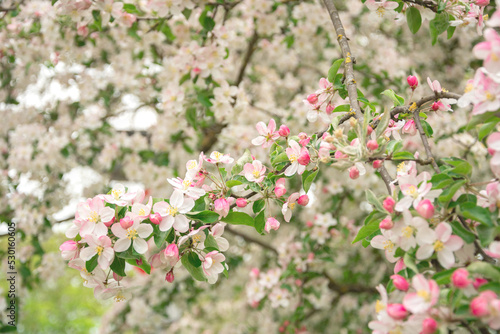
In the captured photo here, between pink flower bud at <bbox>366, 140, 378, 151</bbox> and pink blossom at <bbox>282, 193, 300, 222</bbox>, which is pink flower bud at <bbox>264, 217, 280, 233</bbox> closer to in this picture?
pink blossom at <bbox>282, 193, 300, 222</bbox>

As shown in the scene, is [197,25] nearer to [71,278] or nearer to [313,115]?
[313,115]

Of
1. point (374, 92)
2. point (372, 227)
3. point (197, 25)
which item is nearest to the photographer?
point (372, 227)

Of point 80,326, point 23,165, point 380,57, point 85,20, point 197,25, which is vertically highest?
point 85,20

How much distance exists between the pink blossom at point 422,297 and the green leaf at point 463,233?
0.47 ft

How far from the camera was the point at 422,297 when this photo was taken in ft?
2.18

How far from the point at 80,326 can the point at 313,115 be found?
10.7 metres

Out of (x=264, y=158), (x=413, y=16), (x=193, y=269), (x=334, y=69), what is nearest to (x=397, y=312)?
(x=193, y=269)

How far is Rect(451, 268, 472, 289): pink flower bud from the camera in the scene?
0.66 m

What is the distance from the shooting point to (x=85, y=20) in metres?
1.76

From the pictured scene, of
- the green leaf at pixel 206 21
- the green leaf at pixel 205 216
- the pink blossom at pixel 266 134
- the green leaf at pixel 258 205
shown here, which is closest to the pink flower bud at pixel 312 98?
the pink blossom at pixel 266 134

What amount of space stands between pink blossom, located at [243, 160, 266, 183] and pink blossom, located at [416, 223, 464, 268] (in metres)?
0.41

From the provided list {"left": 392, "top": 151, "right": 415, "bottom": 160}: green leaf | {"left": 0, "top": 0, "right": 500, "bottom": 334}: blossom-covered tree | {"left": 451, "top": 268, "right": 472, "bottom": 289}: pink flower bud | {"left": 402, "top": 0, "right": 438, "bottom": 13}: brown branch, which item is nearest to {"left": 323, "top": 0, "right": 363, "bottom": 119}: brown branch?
{"left": 0, "top": 0, "right": 500, "bottom": 334}: blossom-covered tree

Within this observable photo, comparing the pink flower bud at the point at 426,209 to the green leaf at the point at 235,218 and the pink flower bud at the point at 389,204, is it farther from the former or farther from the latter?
the green leaf at the point at 235,218

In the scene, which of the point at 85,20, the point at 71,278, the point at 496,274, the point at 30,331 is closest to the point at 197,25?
the point at 85,20
